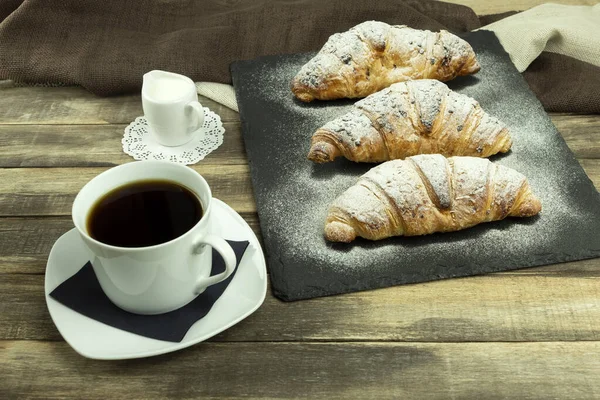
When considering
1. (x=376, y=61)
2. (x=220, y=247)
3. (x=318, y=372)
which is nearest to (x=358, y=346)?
(x=318, y=372)

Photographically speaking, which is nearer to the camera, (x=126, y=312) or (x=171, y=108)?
(x=126, y=312)

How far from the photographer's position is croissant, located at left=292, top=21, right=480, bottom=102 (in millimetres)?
1705

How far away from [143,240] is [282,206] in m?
0.40

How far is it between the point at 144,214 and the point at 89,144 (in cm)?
57

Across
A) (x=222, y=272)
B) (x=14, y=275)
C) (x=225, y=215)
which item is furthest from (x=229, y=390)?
(x=14, y=275)

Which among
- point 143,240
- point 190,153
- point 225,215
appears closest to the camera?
point 143,240

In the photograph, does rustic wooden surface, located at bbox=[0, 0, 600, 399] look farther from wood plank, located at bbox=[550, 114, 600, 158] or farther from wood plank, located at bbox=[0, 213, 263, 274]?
wood plank, located at bbox=[550, 114, 600, 158]

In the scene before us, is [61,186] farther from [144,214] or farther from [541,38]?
[541,38]

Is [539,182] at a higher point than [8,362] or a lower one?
higher

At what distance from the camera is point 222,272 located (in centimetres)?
121

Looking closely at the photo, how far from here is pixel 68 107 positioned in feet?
5.74

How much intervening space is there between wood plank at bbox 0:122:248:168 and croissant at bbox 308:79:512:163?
217 mm

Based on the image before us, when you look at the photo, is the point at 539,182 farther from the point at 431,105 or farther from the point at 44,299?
the point at 44,299

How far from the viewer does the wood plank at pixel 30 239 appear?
1.31m
